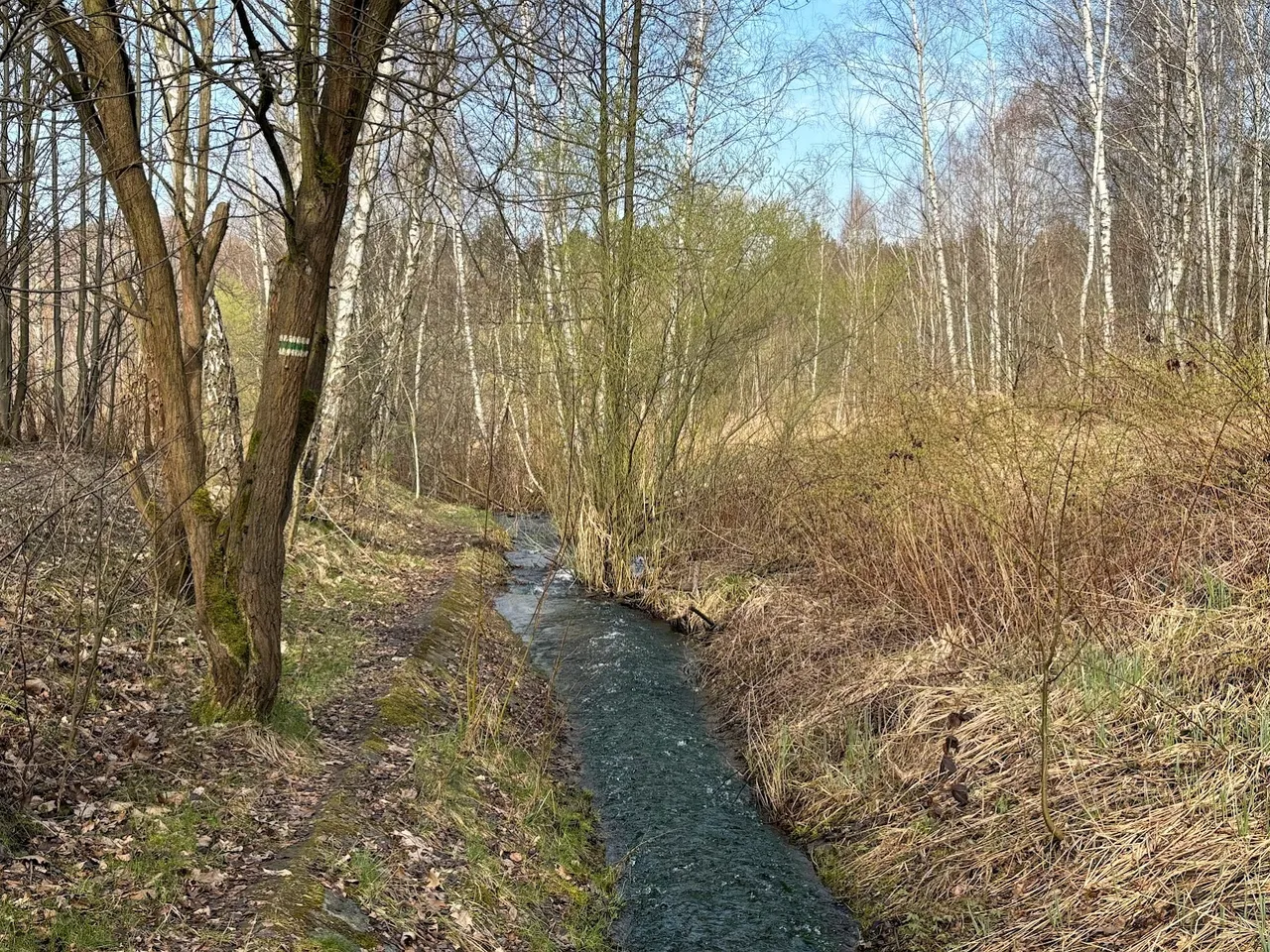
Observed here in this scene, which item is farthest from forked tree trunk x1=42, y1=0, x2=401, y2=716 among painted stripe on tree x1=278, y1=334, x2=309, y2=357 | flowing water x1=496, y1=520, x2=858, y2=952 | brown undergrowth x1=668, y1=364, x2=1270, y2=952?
brown undergrowth x1=668, y1=364, x2=1270, y2=952

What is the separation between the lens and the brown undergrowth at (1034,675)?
3498 mm

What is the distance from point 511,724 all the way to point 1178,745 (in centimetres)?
366

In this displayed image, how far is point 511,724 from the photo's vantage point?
226 inches

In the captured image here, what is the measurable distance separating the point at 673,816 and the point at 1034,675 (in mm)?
2113

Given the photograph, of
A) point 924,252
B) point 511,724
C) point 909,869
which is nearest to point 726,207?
point 511,724

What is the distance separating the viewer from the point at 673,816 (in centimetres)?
508

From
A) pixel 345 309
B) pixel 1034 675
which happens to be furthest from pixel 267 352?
pixel 345 309

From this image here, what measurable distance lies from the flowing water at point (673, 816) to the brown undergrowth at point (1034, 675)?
24cm

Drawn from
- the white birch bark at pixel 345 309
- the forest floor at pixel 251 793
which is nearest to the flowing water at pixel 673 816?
the forest floor at pixel 251 793

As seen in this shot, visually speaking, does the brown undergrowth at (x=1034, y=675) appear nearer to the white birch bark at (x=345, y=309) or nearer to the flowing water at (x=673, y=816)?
the flowing water at (x=673, y=816)

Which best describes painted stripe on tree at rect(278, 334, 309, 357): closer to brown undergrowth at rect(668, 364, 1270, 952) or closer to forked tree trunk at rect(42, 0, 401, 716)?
forked tree trunk at rect(42, 0, 401, 716)

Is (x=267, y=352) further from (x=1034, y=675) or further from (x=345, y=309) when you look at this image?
(x=345, y=309)

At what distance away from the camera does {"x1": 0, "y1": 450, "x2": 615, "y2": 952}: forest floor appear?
288 centimetres

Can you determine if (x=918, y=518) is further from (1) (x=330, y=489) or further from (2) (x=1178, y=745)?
(1) (x=330, y=489)
